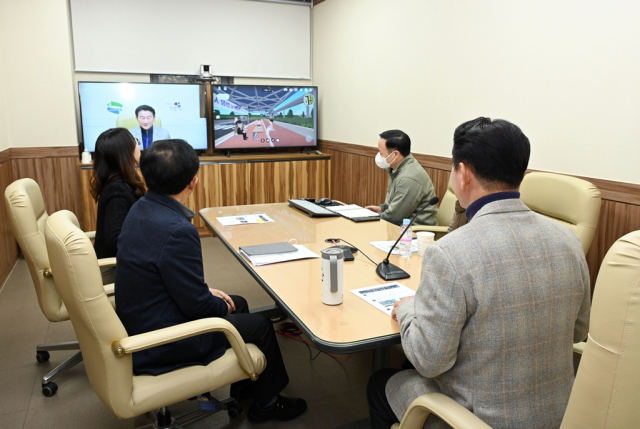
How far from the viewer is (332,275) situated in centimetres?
175

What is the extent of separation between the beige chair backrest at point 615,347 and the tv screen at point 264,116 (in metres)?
5.19

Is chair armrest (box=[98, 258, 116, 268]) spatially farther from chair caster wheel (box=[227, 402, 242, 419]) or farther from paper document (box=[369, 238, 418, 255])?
paper document (box=[369, 238, 418, 255])

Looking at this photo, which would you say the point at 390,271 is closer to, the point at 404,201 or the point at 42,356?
the point at 404,201

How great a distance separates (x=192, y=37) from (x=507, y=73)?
3682 mm

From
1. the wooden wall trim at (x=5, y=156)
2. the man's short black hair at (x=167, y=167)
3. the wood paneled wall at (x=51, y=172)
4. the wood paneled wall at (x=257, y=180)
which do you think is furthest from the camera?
the wood paneled wall at (x=257, y=180)

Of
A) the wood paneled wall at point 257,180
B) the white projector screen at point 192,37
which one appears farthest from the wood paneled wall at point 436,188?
the white projector screen at point 192,37

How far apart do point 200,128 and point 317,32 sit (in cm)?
189

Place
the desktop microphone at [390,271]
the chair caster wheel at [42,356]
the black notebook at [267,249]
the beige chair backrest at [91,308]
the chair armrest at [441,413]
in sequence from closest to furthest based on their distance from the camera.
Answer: the chair armrest at [441,413] < the beige chair backrest at [91,308] < the desktop microphone at [390,271] < the black notebook at [267,249] < the chair caster wheel at [42,356]

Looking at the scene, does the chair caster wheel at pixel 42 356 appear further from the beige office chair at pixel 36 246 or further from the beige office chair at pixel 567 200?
the beige office chair at pixel 567 200

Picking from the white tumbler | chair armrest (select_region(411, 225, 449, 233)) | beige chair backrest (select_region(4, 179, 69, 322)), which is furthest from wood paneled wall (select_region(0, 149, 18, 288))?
the white tumbler

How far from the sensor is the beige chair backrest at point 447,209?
356cm

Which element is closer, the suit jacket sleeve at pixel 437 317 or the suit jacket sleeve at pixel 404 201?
the suit jacket sleeve at pixel 437 317

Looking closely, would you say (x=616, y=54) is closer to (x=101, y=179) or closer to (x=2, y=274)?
(x=101, y=179)

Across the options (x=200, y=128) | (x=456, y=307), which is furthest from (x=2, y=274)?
(x=456, y=307)
